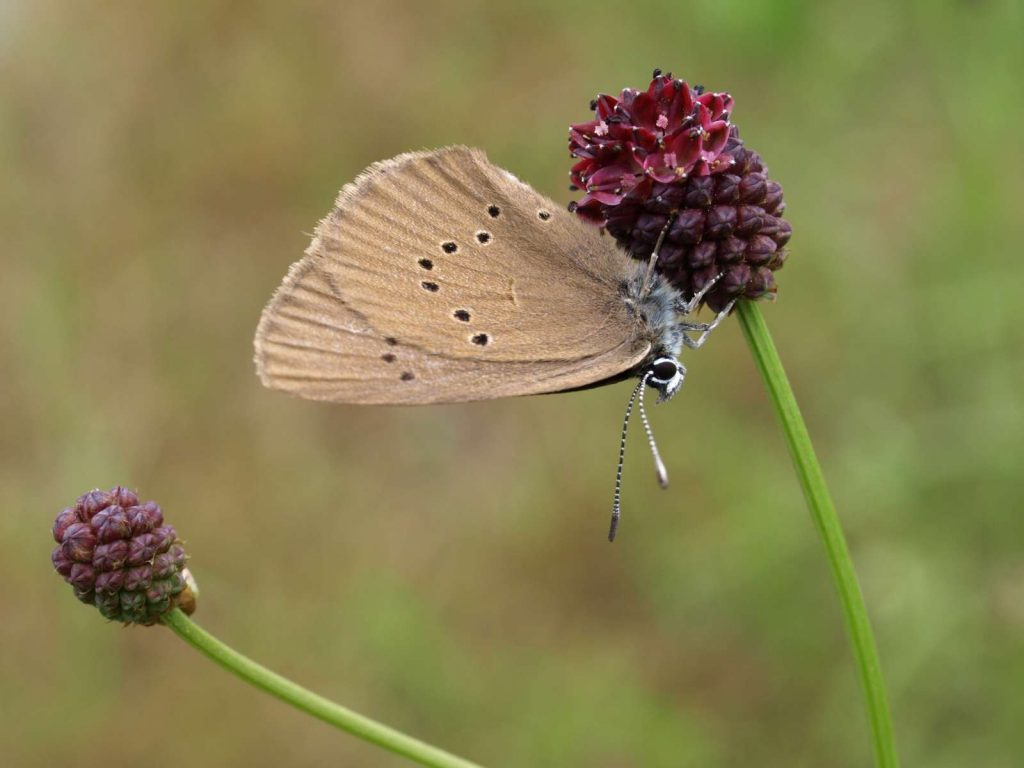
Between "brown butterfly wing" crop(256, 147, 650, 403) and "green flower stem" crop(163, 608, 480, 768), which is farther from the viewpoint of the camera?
"brown butterfly wing" crop(256, 147, 650, 403)

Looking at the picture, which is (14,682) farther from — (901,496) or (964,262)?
(964,262)

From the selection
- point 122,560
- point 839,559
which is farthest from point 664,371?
point 122,560

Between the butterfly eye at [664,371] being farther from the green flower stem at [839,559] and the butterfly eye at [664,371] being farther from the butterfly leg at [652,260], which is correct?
the green flower stem at [839,559]

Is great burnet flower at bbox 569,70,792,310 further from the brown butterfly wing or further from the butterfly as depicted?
the brown butterfly wing

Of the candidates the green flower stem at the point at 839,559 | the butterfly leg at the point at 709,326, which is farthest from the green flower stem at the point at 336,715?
the butterfly leg at the point at 709,326

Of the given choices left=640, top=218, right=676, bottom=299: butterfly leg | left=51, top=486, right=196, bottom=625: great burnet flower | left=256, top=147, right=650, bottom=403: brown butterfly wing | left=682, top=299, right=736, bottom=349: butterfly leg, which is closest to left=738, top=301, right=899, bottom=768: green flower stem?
left=682, top=299, right=736, bottom=349: butterfly leg

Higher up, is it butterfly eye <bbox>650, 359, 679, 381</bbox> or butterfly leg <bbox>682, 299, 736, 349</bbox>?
butterfly leg <bbox>682, 299, 736, 349</bbox>
